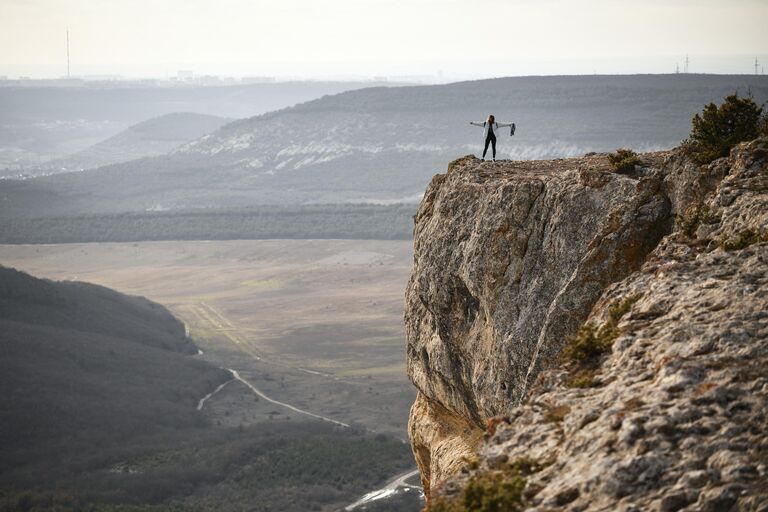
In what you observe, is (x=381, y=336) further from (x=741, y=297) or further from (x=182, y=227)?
(x=741, y=297)

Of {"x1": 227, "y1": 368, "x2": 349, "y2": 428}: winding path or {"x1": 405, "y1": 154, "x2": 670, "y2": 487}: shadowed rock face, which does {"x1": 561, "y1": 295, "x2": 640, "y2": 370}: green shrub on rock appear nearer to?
{"x1": 405, "y1": 154, "x2": 670, "y2": 487}: shadowed rock face

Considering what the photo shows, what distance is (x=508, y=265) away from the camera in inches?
584

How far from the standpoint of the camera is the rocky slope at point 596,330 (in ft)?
27.2

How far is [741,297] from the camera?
997 centimetres

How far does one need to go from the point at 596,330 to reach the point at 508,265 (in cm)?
415

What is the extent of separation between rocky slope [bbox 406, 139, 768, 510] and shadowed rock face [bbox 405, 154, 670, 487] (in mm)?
25

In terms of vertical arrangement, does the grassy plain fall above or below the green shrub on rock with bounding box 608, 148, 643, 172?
below

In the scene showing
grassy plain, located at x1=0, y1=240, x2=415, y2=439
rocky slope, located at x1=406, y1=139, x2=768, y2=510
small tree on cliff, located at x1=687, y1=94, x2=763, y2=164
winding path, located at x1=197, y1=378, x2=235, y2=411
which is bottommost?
grassy plain, located at x1=0, y1=240, x2=415, y2=439

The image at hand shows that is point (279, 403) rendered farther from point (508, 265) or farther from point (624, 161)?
point (624, 161)

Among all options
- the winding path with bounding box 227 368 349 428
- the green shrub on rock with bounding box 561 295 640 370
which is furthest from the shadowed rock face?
the winding path with bounding box 227 368 349 428

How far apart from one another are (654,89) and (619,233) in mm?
165316

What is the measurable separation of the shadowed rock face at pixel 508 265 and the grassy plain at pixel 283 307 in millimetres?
39510

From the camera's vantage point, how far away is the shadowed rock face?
528 inches

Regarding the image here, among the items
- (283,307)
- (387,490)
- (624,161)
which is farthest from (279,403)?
(624,161)
